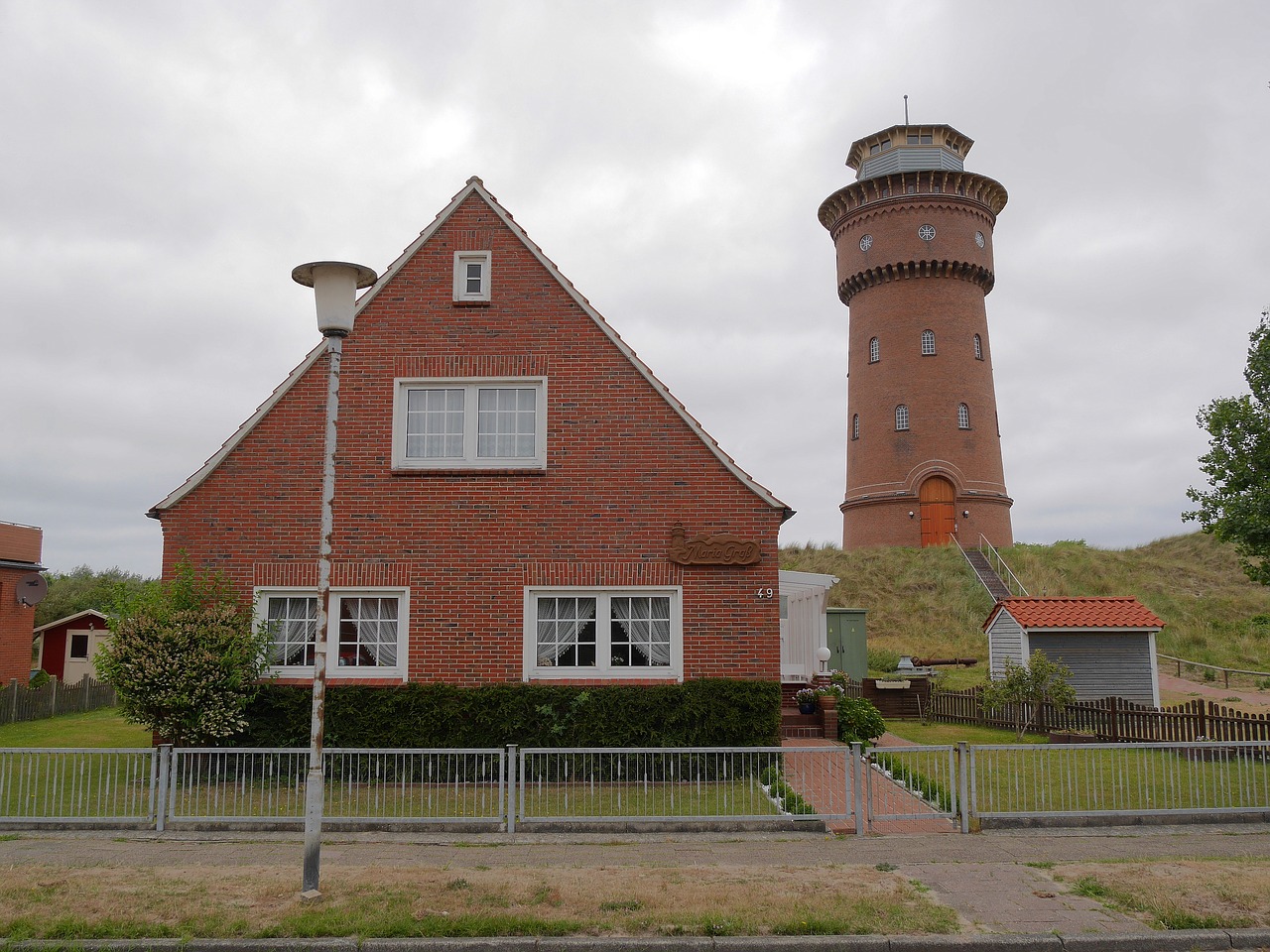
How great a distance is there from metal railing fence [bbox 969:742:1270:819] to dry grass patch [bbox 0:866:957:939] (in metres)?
3.15

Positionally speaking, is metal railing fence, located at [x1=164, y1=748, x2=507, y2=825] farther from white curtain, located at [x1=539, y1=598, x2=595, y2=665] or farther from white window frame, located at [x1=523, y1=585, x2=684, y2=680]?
white curtain, located at [x1=539, y1=598, x2=595, y2=665]

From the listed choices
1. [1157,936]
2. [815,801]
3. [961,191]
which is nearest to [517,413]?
[815,801]

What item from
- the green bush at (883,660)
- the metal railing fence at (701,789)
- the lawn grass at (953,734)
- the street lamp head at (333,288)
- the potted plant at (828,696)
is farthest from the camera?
the green bush at (883,660)

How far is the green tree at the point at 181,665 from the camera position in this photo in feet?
43.5

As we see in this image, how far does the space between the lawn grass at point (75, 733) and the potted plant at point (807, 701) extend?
1198 centimetres

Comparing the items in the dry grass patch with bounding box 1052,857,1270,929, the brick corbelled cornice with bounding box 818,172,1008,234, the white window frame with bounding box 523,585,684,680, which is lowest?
the dry grass patch with bounding box 1052,857,1270,929

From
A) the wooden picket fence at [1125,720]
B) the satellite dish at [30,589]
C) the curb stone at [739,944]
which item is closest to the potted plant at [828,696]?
the wooden picket fence at [1125,720]

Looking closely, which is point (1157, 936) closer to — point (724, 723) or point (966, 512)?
point (724, 723)

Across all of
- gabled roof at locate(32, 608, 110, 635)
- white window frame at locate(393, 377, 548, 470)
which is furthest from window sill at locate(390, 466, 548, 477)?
gabled roof at locate(32, 608, 110, 635)

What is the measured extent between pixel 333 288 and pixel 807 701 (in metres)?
12.6

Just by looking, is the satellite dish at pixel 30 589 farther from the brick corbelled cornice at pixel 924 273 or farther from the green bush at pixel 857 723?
the brick corbelled cornice at pixel 924 273

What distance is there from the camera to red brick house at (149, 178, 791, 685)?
47.6ft

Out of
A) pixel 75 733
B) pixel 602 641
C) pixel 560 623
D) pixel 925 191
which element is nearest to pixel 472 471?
pixel 560 623

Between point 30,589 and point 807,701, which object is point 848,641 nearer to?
point 807,701
